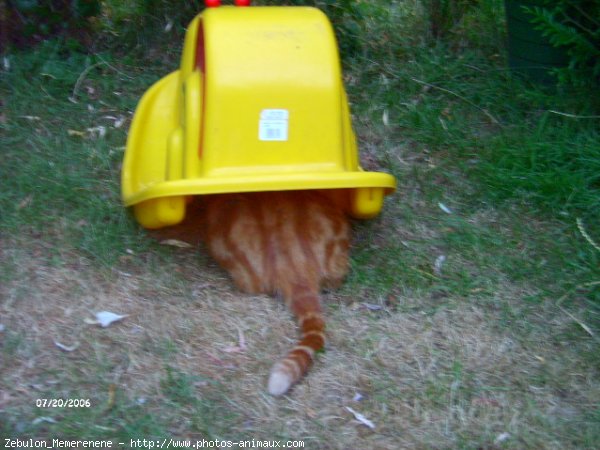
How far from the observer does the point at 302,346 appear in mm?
3518

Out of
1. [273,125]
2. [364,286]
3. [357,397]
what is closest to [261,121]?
[273,125]

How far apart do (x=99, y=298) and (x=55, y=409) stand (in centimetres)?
70

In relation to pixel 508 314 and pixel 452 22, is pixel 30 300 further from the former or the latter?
pixel 452 22

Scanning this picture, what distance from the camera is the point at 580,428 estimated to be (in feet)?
10.8

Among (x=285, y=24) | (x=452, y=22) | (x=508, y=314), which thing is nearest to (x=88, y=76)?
(x=285, y=24)

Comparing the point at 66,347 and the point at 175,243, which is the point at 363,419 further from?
the point at 175,243

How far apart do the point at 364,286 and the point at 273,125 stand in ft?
2.90

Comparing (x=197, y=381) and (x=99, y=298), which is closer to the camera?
(x=197, y=381)

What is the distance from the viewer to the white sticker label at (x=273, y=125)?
3748mm

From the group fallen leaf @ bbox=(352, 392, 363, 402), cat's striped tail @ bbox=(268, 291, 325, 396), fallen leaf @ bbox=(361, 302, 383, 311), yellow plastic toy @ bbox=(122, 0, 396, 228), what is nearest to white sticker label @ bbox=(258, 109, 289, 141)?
yellow plastic toy @ bbox=(122, 0, 396, 228)

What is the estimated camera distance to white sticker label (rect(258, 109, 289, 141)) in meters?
3.75

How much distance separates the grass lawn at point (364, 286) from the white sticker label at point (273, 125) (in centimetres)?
74

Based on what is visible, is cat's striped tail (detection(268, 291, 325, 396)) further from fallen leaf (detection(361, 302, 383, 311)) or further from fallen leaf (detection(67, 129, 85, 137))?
fallen leaf (detection(67, 129, 85, 137))

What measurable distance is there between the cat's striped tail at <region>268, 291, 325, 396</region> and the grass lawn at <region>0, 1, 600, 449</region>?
0.06 meters
